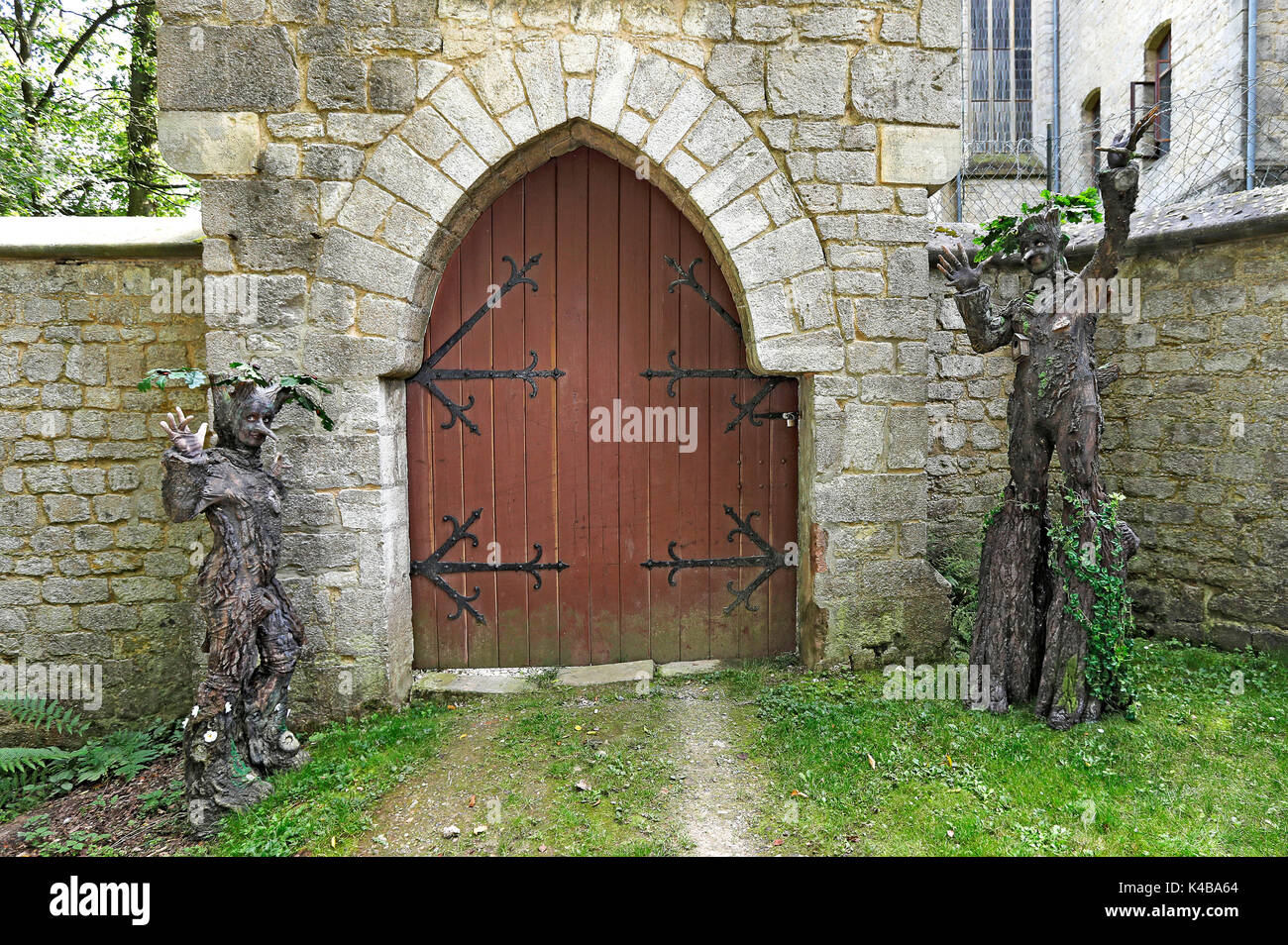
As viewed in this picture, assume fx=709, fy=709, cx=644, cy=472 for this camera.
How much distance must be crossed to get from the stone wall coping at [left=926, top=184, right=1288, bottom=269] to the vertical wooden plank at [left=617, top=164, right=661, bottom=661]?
5.27 feet

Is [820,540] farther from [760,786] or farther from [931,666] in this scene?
[760,786]

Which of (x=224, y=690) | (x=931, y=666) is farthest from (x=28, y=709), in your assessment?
(x=931, y=666)

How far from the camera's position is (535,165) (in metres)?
3.85

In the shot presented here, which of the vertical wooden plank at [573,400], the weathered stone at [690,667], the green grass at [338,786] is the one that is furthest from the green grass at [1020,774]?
the green grass at [338,786]

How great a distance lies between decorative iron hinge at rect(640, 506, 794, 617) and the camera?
4125mm

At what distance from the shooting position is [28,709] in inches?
151

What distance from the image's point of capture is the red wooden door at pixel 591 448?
3.94 meters

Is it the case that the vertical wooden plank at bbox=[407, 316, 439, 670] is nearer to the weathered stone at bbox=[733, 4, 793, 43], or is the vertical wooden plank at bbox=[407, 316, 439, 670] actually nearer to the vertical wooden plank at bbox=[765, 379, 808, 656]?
the vertical wooden plank at bbox=[765, 379, 808, 656]

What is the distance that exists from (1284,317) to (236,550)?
5.68 m

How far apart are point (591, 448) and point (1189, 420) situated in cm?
377

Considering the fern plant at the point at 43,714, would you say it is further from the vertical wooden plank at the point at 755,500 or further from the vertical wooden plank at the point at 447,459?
the vertical wooden plank at the point at 755,500

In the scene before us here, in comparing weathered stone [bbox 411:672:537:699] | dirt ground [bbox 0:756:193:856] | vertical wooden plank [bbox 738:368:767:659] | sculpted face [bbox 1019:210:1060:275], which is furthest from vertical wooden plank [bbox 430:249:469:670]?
sculpted face [bbox 1019:210:1060:275]

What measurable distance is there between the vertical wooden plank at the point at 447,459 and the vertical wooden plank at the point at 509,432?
205 millimetres
